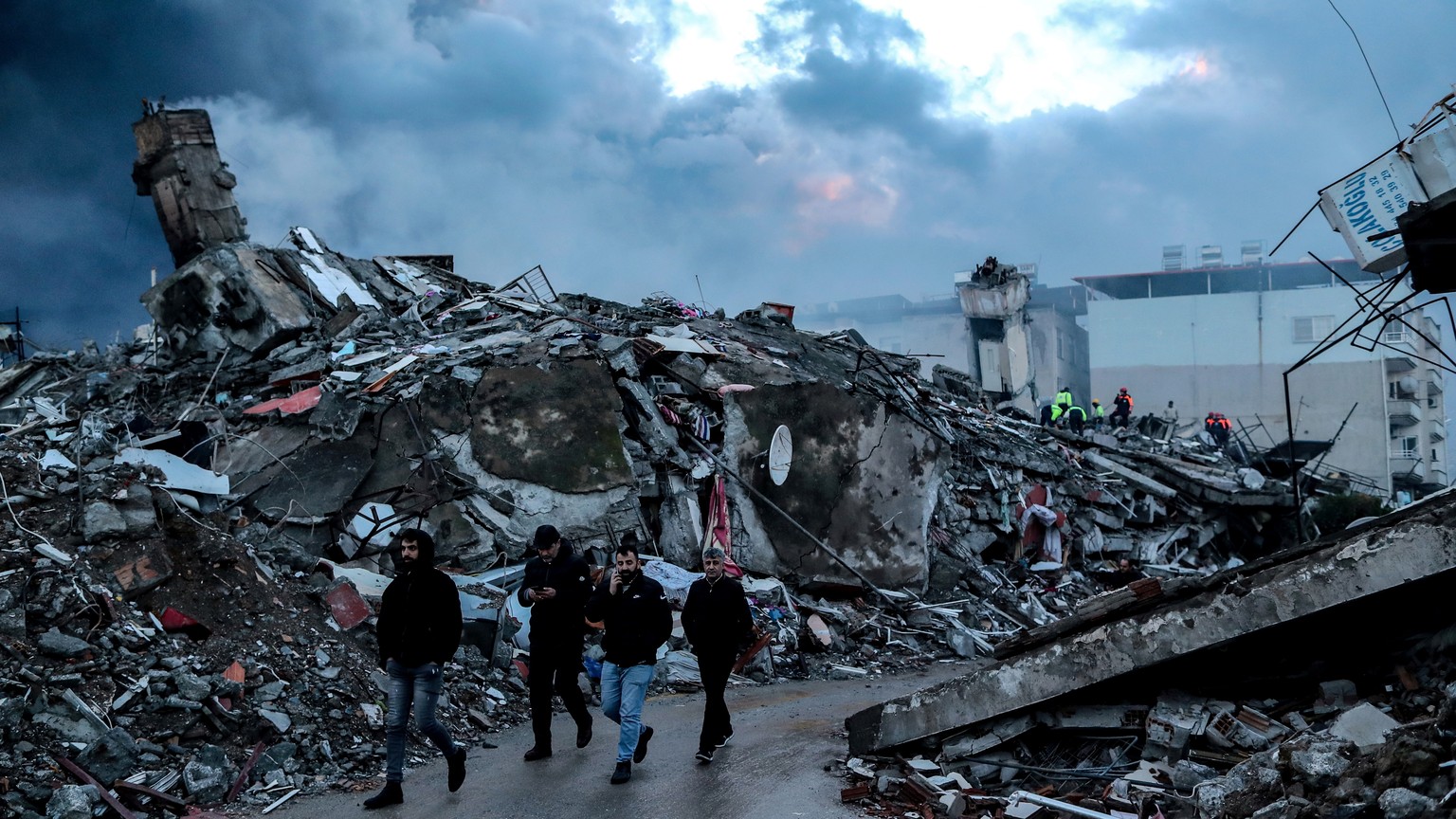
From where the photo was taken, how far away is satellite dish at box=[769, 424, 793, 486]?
45.7ft

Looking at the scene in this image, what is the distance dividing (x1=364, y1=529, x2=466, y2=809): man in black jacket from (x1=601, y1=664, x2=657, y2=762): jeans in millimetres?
988

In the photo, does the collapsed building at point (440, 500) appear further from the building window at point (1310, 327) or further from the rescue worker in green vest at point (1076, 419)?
the building window at point (1310, 327)

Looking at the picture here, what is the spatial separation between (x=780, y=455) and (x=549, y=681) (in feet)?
25.6

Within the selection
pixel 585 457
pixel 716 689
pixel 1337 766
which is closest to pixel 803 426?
pixel 585 457

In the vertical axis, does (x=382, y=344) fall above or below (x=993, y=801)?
above

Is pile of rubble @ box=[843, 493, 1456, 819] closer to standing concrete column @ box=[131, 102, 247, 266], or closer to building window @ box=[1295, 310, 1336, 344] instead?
standing concrete column @ box=[131, 102, 247, 266]

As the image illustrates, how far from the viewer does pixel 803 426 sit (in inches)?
568

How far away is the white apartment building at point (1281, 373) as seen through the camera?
45.8m

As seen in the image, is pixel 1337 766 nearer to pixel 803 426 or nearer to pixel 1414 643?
pixel 1414 643

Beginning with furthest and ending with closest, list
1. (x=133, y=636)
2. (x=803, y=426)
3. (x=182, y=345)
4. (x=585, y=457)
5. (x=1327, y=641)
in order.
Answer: (x=182, y=345)
(x=803, y=426)
(x=585, y=457)
(x=133, y=636)
(x=1327, y=641)

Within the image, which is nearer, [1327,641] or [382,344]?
[1327,641]

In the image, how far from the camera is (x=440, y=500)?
11641 millimetres

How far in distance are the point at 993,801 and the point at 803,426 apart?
30.1 feet

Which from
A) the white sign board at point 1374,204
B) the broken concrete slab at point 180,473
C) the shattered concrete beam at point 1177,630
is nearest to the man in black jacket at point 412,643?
the shattered concrete beam at point 1177,630
